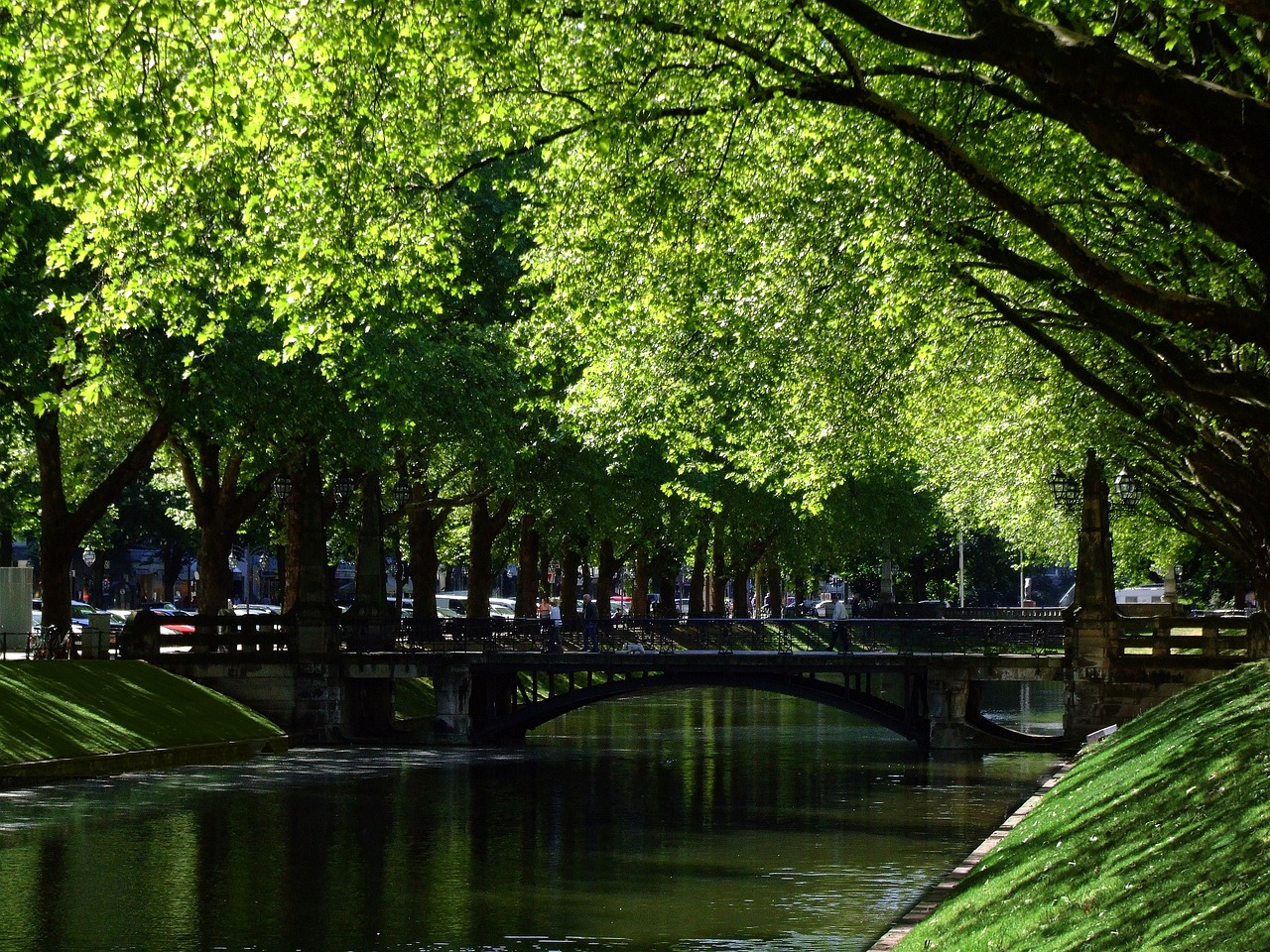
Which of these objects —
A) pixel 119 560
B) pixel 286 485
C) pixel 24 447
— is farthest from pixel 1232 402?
pixel 119 560

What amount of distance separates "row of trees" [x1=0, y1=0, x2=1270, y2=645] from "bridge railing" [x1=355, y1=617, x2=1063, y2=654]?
6990 millimetres

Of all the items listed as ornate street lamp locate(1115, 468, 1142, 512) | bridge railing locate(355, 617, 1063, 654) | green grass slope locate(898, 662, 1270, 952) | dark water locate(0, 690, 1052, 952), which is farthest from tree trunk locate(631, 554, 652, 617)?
green grass slope locate(898, 662, 1270, 952)

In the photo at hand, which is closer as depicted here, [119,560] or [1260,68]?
[1260,68]

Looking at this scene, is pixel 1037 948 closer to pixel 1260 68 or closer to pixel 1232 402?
pixel 1232 402

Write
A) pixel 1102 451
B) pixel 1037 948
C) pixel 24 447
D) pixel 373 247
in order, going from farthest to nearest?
pixel 24 447, pixel 1102 451, pixel 373 247, pixel 1037 948

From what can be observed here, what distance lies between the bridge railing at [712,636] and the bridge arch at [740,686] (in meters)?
1.06

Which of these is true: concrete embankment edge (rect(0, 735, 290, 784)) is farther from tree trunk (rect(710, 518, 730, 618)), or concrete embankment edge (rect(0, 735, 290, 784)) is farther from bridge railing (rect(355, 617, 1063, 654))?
tree trunk (rect(710, 518, 730, 618))

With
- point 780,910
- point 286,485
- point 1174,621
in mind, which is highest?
point 286,485

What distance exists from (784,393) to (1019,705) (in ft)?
114

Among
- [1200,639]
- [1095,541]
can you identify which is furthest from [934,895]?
[1200,639]

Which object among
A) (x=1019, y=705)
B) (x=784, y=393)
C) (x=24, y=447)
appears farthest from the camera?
(x=1019, y=705)

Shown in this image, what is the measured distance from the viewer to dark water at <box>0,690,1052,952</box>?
19484 millimetres

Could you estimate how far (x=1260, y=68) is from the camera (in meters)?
15.2

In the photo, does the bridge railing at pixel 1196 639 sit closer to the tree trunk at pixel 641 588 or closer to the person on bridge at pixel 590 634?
the person on bridge at pixel 590 634
